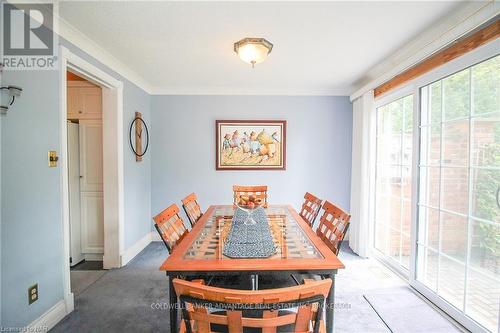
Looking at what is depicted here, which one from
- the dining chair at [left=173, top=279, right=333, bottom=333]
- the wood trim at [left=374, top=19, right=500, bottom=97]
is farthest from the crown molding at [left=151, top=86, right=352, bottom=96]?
the dining chair at [left=173, top=279, right=333, bottom=333]

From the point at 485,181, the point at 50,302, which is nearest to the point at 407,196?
the point at 485,181

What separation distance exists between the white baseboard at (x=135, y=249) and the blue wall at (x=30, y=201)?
1.00 m

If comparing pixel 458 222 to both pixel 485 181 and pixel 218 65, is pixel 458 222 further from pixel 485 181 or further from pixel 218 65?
pixel 218 65

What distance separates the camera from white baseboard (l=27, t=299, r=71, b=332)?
5.73 feet

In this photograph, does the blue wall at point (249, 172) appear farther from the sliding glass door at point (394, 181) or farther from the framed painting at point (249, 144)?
A: the sliding glass door at point (394, 181)

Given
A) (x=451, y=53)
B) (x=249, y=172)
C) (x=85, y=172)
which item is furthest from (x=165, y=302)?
(x=451, y=53)

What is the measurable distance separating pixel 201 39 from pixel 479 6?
206 cm

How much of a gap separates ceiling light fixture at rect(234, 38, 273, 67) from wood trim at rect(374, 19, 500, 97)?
1.47 m

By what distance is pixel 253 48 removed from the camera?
203 centimetres

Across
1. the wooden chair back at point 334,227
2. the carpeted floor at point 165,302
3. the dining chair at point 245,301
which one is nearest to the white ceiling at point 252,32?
the wooden chair back at point 334,227

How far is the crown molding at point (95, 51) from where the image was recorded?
204cm

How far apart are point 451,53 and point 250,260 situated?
227 centimetres

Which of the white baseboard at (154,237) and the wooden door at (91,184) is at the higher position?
the wooden door at (91,184)

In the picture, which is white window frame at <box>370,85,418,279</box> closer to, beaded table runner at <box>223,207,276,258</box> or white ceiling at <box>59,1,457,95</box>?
white ceiling at <box>59,1,457,95</box>
